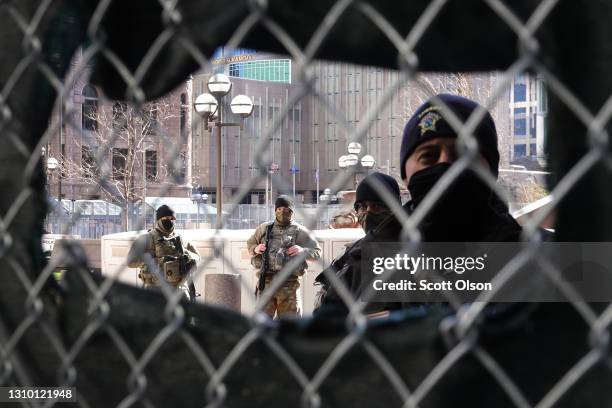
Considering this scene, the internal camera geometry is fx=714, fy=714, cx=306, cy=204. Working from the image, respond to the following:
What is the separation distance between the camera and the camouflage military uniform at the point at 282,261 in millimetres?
7832

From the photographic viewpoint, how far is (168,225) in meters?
7.98

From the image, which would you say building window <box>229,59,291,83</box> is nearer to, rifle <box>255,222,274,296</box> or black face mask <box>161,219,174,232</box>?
black face mask <box>161,219,174,232</box>

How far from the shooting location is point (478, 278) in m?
2.18

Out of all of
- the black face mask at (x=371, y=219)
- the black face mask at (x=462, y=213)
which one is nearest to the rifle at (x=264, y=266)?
the black face mask at (x=371, y=219)

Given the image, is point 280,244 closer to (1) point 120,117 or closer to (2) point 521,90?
(1) point 120,117

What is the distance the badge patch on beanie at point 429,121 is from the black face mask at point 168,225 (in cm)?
570

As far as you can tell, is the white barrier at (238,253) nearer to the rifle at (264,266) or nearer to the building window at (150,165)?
the rifle at (264,266)

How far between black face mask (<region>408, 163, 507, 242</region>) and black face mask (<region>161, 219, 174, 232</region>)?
5.92 meters

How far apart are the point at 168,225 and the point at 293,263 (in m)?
6.98

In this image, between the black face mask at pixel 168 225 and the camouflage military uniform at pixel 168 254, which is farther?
the black face mask at pixel 168 225

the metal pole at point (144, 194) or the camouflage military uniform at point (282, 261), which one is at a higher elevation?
the metal pole at point (144, 194)

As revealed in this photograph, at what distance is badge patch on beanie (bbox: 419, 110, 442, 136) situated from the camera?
248cm

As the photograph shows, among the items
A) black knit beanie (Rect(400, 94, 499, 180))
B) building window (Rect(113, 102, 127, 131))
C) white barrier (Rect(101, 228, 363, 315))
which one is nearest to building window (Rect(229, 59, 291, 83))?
building window (Rect(113, 102, 127, 131))

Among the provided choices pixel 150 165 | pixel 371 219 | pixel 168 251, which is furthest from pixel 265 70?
pixel 371 219
